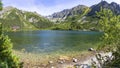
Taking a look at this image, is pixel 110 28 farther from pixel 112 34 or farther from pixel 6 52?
pixel 6 52

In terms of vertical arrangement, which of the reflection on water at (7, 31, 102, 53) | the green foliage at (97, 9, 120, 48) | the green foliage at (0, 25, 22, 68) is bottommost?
the reflection on water at (7, 31, 102, 53)

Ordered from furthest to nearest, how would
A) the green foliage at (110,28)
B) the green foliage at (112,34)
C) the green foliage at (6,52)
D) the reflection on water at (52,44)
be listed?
the reflection on water at (52,44) → the green foliage at (110,28) → the green foliage at (6,52) → the green foliage at (112,34)

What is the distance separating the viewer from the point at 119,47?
16.4 metres

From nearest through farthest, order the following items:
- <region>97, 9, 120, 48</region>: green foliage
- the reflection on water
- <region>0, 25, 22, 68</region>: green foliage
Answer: <region>0, 25, 22, 68</region>: green foliage
<region>97, 9, 120, 48</region>: green foliage
the reflection on water

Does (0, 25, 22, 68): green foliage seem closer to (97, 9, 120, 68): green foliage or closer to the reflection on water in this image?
(97, 9, 120, 68): green foliage

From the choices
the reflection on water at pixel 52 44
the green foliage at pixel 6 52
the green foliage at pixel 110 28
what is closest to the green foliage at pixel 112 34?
the green foliage at pixel 110 28

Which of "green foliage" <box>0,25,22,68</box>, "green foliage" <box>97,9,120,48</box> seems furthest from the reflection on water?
"green foliage" <box>97,9,120,48</box>

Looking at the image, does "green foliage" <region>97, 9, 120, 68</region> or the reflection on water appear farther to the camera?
the reflection on water

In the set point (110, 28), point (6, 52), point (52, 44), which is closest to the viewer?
point (6, 52)

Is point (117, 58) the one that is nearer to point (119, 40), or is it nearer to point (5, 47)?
point (119, 40)

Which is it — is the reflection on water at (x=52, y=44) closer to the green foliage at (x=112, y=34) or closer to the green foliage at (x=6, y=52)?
the green foliage at (x=6, y=52)

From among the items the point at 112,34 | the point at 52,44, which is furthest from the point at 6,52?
the point at 52,44

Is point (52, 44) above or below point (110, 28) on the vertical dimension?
below

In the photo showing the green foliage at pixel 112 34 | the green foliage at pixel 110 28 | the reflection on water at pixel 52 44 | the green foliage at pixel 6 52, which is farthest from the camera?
the reflection on water at pixel 52 44
